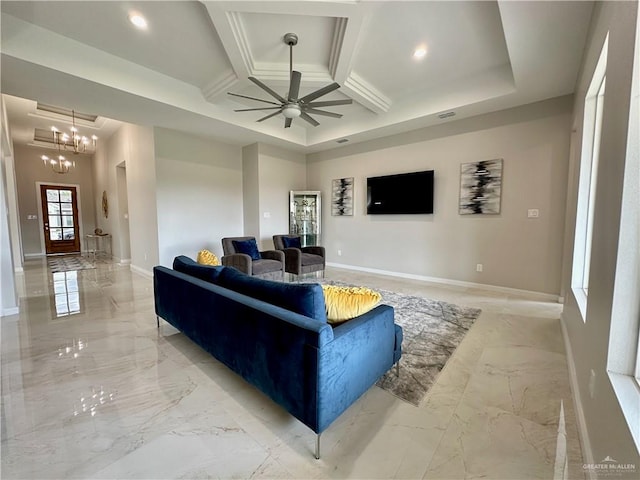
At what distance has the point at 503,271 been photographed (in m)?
4.01

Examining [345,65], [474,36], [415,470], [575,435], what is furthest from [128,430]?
[474,36]

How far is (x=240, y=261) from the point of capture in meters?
4.03

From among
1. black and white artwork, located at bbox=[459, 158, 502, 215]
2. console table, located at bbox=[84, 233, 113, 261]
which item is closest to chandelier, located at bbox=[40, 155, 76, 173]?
console table, located at bbox=[84, 233, 113, 261]

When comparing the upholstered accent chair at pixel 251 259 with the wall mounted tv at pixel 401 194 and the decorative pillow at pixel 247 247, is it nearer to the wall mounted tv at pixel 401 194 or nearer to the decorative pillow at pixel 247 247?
the decorative pillow at pixel 247 247

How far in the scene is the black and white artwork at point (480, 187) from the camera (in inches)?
157

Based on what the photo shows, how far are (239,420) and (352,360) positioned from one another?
2.58 feet

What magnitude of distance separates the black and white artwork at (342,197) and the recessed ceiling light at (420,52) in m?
2.74

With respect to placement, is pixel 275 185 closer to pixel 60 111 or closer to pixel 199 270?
pixel 199 270

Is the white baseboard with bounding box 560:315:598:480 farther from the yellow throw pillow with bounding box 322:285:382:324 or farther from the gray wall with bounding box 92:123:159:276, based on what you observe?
→ the gray wall with bounding box 92:123:159:276

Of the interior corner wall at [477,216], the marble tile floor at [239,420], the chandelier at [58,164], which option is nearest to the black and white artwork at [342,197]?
the interior corner wall at [477,216]

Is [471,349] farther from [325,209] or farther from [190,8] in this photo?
[325,209]

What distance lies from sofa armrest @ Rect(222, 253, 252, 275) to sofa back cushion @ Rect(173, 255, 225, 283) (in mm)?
1366

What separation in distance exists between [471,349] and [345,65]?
333 cm

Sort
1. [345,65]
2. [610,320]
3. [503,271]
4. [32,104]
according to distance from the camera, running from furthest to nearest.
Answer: [32,104]
[503,271]
[345,65]
[610,320]
